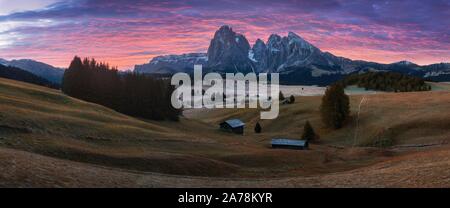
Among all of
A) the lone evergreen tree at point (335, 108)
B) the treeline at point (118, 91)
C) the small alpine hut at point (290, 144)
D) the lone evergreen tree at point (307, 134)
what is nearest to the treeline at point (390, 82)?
the lone evergreen tree at point (335, 108)

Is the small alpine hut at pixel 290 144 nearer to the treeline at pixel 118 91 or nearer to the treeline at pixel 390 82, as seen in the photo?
the treeline at pixel 118 91

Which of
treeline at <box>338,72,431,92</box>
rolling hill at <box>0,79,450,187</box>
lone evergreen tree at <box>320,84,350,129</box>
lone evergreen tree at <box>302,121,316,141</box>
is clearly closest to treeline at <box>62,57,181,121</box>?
rolling hill at <box>0,79,450,187</box>

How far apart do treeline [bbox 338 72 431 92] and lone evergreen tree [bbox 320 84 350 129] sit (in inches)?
2714

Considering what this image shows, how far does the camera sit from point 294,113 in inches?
4739

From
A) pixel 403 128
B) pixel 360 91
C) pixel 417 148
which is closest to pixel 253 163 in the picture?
pixel 417 148

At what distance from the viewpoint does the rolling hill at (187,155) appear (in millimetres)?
27531

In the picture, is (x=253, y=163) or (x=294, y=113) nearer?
(x=253, y=163)

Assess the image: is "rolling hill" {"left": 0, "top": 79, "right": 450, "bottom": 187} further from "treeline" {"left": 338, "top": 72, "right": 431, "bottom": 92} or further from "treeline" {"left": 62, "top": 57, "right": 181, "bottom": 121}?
"treeline" {"left": 338, "top": 72, "right": 431, "bottom": 92}

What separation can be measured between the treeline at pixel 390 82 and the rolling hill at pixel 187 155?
79566 millimetres

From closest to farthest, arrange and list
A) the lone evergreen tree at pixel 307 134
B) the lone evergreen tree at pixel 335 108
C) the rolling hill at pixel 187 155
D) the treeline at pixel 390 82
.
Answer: the rolling hill at pixel 187 155 < the lone evergreen tree at pixel 307 134 < the lone evergreen tree at pixel 335 108 < the treeline at pixel 390 82

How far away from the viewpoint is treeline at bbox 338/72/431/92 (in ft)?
568
